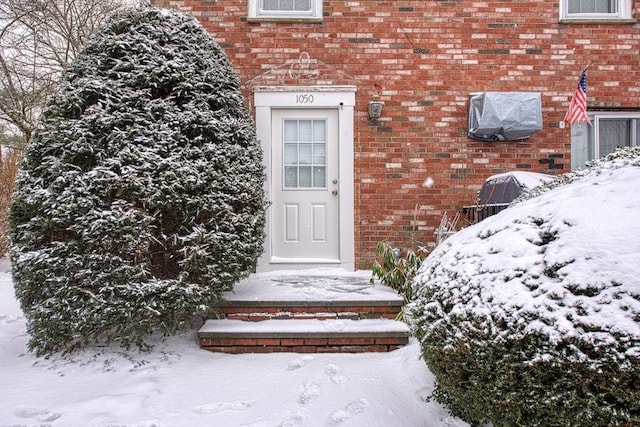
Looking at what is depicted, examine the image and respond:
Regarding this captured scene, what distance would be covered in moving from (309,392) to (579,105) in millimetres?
4951

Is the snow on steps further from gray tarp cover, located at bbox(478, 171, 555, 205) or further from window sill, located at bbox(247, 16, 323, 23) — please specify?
window sill, located at bbox(247, 16, 323, 23)

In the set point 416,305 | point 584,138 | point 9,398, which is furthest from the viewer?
point 584,138

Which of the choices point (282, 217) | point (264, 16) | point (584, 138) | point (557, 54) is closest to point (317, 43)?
point (264, 16)

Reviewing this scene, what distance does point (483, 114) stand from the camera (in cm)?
514

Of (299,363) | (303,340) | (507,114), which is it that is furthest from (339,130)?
(299,363)

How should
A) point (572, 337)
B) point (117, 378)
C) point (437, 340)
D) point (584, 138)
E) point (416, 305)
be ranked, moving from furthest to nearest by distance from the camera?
point (584, 138) → point (117, 378) → point (416, 305) → point (437, 340) → point (572, 337)

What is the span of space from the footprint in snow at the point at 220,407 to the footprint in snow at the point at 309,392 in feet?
1.10

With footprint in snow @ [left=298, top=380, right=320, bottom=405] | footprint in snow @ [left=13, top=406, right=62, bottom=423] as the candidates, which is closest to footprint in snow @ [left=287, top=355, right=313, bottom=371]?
footprint in snow @ [left=298, top=380, right=320, bottom=405]

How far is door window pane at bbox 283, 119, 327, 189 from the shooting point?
537cm

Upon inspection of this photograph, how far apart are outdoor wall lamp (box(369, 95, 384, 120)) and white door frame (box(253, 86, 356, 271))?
9.7 inches

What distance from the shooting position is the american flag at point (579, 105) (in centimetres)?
507

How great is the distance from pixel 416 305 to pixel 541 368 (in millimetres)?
728

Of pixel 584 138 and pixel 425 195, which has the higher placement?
pixel 584 138

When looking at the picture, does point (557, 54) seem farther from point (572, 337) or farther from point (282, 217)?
point (572, 337)
